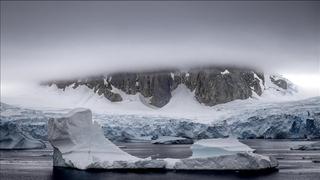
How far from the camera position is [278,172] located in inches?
1141

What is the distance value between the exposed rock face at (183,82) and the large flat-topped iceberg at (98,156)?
115 m

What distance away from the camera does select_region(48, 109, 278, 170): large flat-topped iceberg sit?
29422 mm

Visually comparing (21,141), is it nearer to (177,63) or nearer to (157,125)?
(157,125)

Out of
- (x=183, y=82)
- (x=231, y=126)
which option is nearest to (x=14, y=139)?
(x=231, y=126)

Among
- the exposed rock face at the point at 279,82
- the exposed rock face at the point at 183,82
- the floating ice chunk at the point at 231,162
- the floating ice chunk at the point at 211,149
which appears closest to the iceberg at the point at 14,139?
the floating ice chunk at the point at 211,149

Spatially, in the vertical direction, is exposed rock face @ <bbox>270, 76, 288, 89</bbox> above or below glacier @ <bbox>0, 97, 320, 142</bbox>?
above

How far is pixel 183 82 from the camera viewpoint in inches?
6442

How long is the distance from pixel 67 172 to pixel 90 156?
2.65 m

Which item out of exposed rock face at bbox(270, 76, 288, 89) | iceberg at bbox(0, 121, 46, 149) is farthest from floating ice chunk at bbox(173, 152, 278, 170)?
exposed rock face at bbox(270, 76, 288, 89)

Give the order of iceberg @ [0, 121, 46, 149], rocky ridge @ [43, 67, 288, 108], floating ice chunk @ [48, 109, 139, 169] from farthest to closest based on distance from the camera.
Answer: rocky ridge @ [43, 67, 288, 108], iceberg @ [0, 121, 46, 149], floating ice chunk @ [48, 109, 139, 169]

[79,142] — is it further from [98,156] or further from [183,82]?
[183,82]

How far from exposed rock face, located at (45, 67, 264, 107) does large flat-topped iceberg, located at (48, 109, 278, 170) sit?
11536 cm

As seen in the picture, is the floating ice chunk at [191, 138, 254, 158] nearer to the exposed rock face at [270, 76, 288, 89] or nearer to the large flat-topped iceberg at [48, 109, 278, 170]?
the large flat-topped iceberg at [48, 109, 278, 170]

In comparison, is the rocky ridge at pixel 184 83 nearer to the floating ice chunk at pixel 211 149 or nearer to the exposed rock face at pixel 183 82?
the exposed rock face at pixel 183 82
